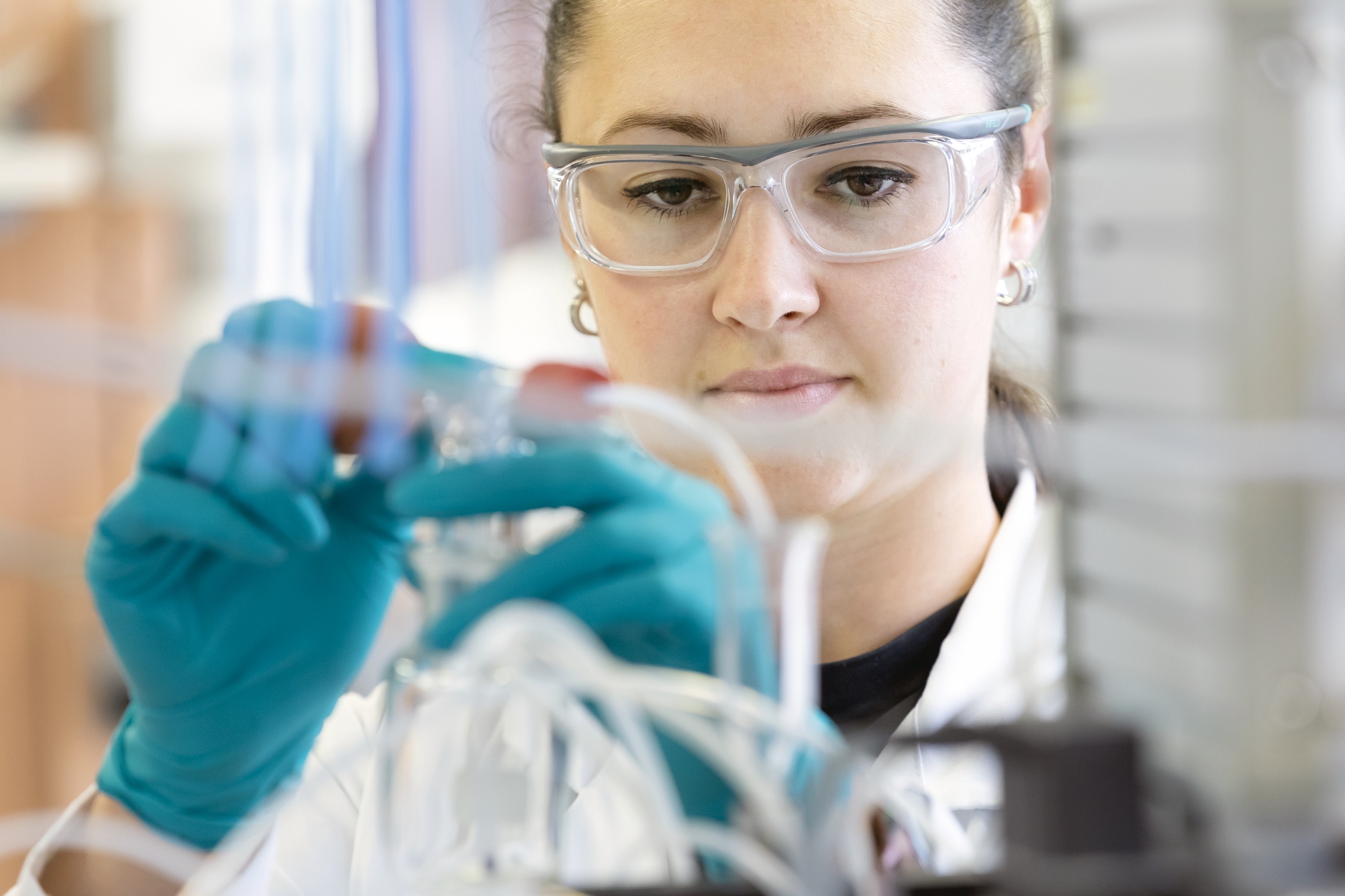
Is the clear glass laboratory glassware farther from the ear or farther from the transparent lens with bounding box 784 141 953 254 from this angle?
the ear

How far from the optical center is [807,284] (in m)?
0.71

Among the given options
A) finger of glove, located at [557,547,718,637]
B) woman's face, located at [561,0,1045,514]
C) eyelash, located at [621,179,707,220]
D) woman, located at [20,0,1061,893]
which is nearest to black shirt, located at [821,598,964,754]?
woman, located at [20,0,1061,893]

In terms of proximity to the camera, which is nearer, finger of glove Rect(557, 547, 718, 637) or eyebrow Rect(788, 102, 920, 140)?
finger of glove Rect(557, 547, 718, 637)

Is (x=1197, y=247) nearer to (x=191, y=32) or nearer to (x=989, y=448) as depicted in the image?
(x=989, y=448)

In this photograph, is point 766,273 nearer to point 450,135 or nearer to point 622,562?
point 622,562

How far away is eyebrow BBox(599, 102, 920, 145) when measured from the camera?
71 centimetres

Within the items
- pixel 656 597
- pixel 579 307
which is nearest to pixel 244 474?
pixel 656 597

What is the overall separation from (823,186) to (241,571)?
1.42 feet

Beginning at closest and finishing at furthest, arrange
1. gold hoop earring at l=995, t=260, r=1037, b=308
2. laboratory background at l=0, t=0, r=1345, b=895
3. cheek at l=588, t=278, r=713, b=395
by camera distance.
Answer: laboratory background at l=0, t=0, r=1345, b=895 → cheek at l=588, t=278, r=713, b=395 → gold hoop earring at l=995, t=260, r=1037, b=308

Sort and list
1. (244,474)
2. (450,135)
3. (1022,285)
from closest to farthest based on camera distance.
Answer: (244,474)
(1022,285)
(450,135)

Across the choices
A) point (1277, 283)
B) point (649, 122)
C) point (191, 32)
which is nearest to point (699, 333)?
point (649, 122)

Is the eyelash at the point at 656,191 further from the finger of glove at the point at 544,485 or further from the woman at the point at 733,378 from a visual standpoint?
the finger of glove at the point at 544,485

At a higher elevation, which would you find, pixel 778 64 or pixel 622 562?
pixel 778 64

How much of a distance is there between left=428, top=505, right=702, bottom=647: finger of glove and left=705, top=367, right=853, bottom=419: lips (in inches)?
6.6
